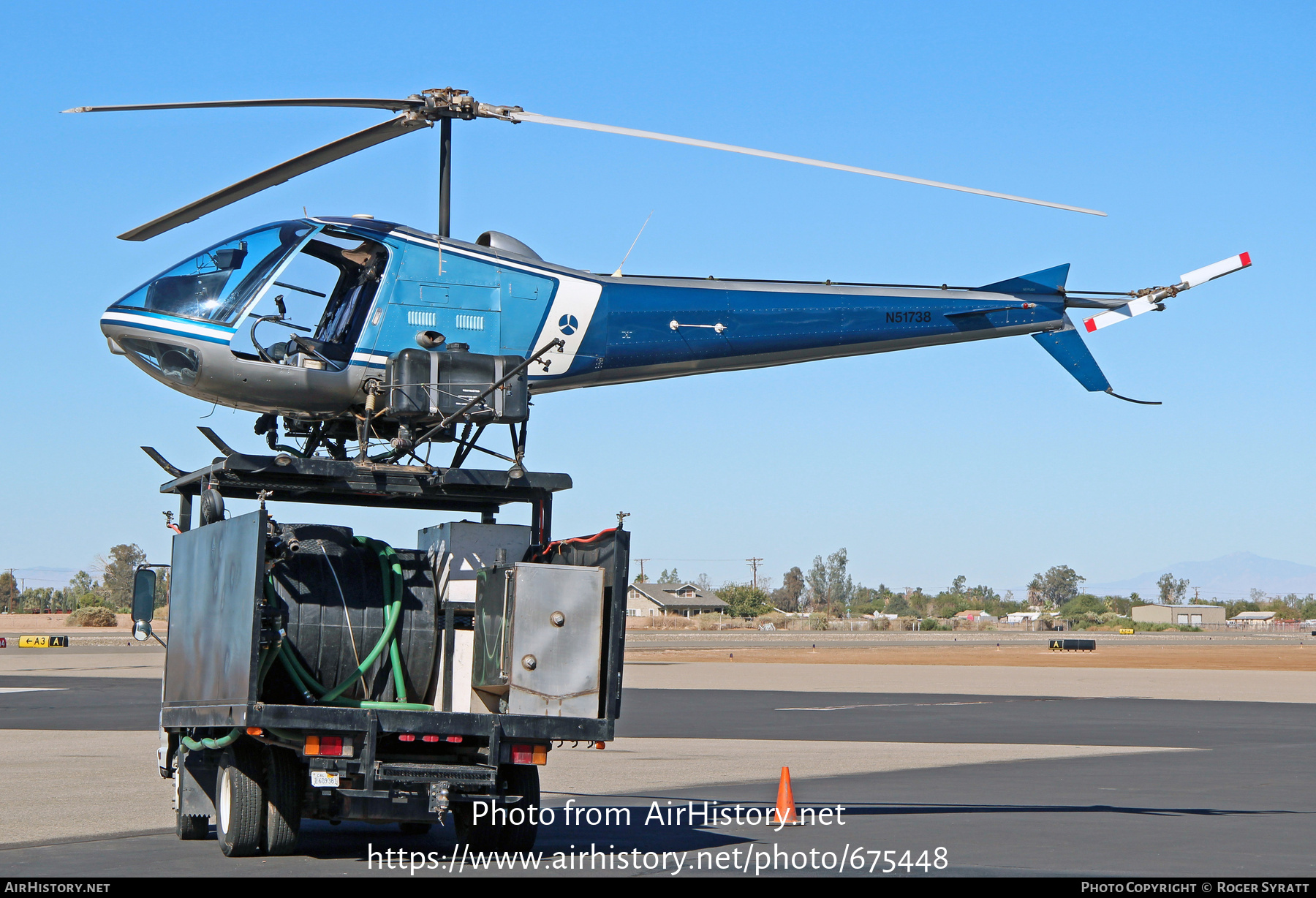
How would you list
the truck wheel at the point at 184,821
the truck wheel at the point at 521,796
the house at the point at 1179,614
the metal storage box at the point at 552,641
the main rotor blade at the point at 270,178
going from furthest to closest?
the house at the point at 1179,614, the main rotor blade at the point at 270,178, the truck wheel at the point at 184,821, the truck wheel at the point at 521,796, the metal storage box at the point at 552,641

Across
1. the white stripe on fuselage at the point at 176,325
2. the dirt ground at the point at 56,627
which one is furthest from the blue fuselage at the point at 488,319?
the dirt ground at the point at 56,627

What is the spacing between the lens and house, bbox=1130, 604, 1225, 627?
7205 inches

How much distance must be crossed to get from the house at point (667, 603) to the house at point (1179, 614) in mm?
57558

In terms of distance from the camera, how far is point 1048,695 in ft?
120

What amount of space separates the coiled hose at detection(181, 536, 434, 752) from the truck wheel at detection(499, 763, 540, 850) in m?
0.80

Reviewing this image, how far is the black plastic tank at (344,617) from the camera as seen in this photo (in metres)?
10.3

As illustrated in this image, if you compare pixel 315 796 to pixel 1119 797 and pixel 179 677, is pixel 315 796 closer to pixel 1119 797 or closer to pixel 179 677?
pixel 179 677

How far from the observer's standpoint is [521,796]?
1041 centimetres

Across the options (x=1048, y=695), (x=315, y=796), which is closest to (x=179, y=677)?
(x=315, y=796)

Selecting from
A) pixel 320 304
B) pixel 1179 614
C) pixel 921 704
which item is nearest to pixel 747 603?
pixel 1179 614

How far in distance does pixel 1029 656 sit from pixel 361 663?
65396 mm

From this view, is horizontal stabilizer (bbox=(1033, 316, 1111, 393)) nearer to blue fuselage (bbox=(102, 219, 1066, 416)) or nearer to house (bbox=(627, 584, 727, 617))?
blue fuselage (bbox=(102, 219, 1066, 416))

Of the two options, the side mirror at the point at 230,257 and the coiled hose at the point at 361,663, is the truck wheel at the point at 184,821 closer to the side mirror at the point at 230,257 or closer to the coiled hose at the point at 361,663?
the coiled hose at the point at 361,663
